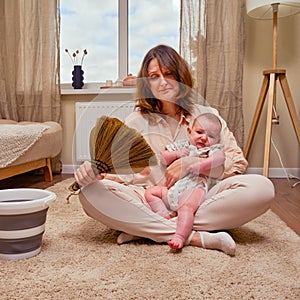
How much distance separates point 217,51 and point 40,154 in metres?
1.37

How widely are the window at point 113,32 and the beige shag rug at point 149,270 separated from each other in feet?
6.25

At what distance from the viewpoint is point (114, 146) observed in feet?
3.55

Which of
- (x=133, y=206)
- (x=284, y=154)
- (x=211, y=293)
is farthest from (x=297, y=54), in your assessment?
(x=211, y=293)

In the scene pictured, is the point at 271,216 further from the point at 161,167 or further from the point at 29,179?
the point at 29,179

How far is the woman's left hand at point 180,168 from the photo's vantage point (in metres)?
1.20

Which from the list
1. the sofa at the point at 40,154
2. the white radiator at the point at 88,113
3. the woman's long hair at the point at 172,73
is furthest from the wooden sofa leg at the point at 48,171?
the woman's long hair at the point at 172,73

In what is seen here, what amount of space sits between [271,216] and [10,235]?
3.51ft

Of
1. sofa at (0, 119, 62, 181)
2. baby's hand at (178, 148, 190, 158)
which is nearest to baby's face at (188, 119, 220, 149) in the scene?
baby's hand at (178, 148, 190, 158)

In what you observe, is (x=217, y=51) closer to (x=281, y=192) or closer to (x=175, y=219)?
(x=281, y=192)

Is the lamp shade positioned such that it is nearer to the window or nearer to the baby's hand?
the window

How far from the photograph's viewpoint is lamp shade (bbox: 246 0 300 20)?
222cm

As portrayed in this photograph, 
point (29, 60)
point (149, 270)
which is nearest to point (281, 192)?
point (149, 270)

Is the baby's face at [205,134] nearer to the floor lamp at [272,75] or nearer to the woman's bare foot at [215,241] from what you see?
the woman's bare foot at [215,241]

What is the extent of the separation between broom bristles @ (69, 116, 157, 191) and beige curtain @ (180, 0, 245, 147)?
63.6 inches
